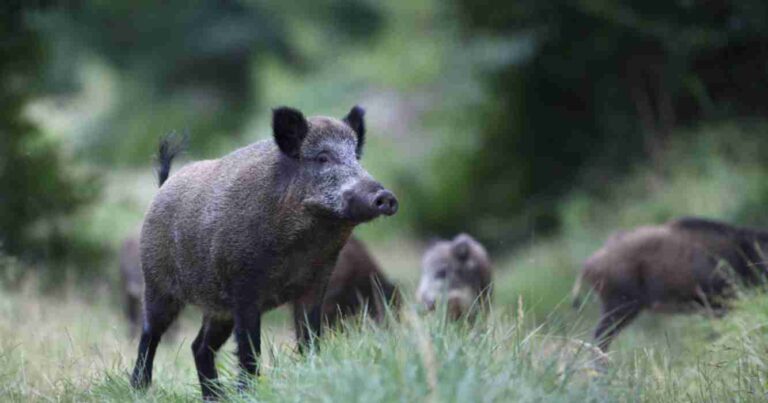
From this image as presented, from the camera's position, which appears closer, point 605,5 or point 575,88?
point 605,5

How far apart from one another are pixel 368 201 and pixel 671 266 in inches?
198

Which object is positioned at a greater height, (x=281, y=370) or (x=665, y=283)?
(x=281, y=370)

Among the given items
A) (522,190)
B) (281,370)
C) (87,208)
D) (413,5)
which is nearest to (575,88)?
(522,190)

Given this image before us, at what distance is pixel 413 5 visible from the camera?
21156mm

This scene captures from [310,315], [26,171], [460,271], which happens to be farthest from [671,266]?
[26,171]

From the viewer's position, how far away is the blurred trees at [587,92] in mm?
14977

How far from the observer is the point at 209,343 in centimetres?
690

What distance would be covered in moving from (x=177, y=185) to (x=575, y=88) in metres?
11.8

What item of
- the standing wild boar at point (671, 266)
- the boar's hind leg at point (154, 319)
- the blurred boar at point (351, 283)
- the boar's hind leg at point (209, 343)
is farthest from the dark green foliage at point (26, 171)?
the standing wild boar at point (671, 266)

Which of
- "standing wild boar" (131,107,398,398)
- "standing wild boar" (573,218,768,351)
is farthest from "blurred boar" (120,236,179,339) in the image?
"standing wild boar" (131,107,398,398)

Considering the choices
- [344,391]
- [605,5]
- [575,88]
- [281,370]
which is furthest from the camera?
[575,88]

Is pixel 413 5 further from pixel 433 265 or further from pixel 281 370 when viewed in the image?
pixel 281 370

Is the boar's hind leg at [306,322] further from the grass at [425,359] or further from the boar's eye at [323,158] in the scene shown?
the boar's eye at [323,158]

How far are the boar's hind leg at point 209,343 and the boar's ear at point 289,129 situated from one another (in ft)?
3.60
